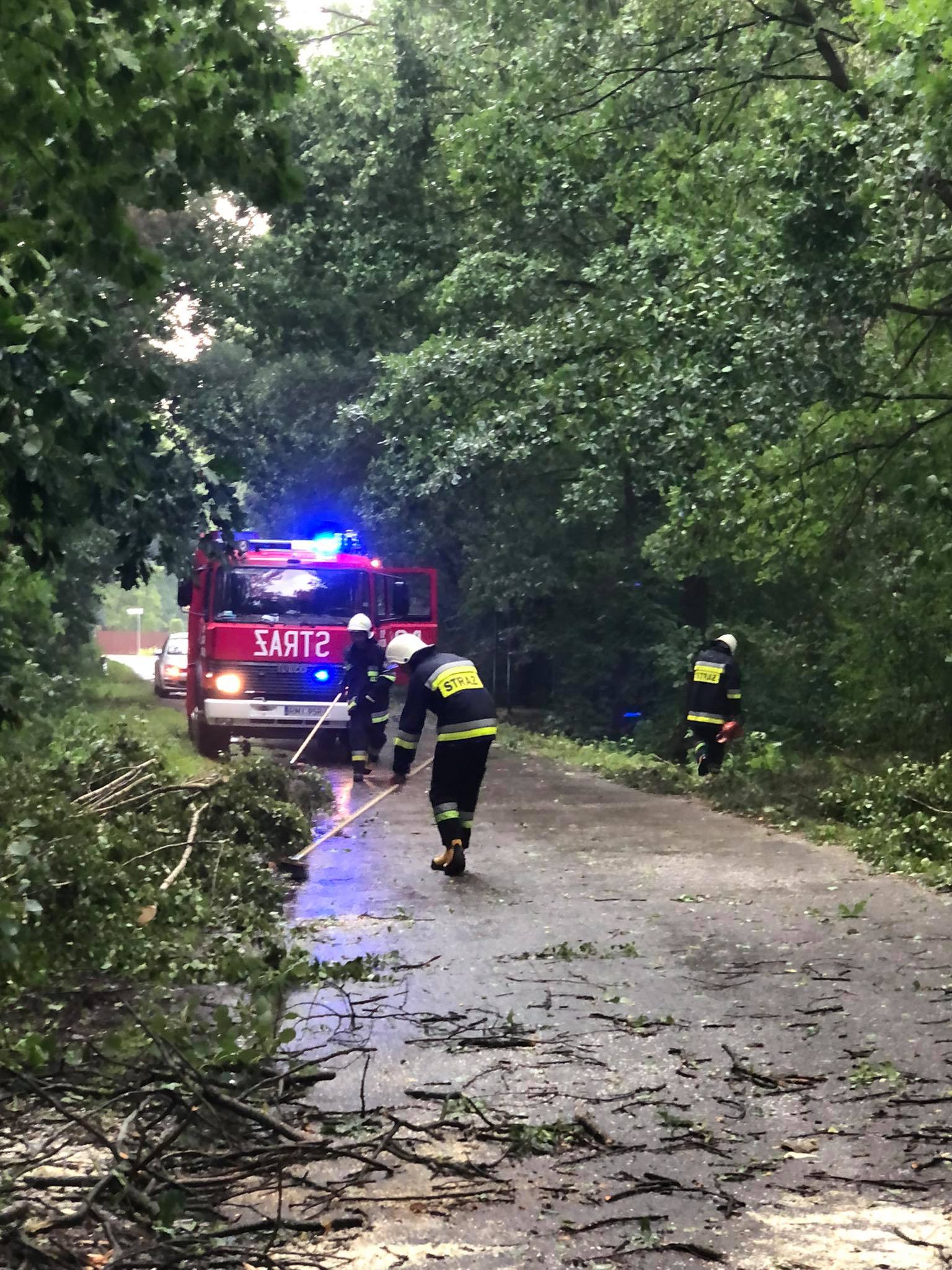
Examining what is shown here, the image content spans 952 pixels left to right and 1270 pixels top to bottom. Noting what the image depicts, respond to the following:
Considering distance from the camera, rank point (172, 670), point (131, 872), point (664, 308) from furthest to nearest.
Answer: point (172, 670)
point (664, 308)
point (131, 872)

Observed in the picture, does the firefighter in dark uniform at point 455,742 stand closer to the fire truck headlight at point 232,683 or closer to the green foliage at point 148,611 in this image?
the fire truck headlight at point 232,683

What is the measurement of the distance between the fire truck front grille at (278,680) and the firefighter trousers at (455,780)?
807cm

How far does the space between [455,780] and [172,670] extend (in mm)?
26983

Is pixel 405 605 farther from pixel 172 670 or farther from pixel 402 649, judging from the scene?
pixel 172 670

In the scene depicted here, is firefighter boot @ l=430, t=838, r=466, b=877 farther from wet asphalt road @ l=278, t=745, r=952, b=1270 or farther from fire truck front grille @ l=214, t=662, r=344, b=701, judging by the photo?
fire truck front grille @ l=214, t=662, r=344, b=701

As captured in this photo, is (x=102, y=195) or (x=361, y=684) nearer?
(x=102, y=195)

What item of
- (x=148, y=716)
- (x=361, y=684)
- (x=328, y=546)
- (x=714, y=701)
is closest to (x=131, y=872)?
(x=361, y=684)

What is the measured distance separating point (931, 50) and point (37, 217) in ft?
24.6

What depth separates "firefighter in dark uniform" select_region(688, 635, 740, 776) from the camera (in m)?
15.9

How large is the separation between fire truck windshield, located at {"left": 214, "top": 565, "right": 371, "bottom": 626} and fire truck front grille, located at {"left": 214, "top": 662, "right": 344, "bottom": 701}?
577mm

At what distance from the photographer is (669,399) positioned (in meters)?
15.8

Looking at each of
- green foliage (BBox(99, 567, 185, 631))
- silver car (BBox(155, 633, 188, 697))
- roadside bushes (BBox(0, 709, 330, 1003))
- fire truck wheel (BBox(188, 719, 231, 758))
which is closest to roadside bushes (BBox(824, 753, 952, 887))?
roadside bushes (BBox(0, 709, 330, 1003))

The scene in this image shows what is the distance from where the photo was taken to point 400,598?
752 inches

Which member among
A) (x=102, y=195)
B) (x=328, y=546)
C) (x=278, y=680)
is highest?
(x=102, y=195)
